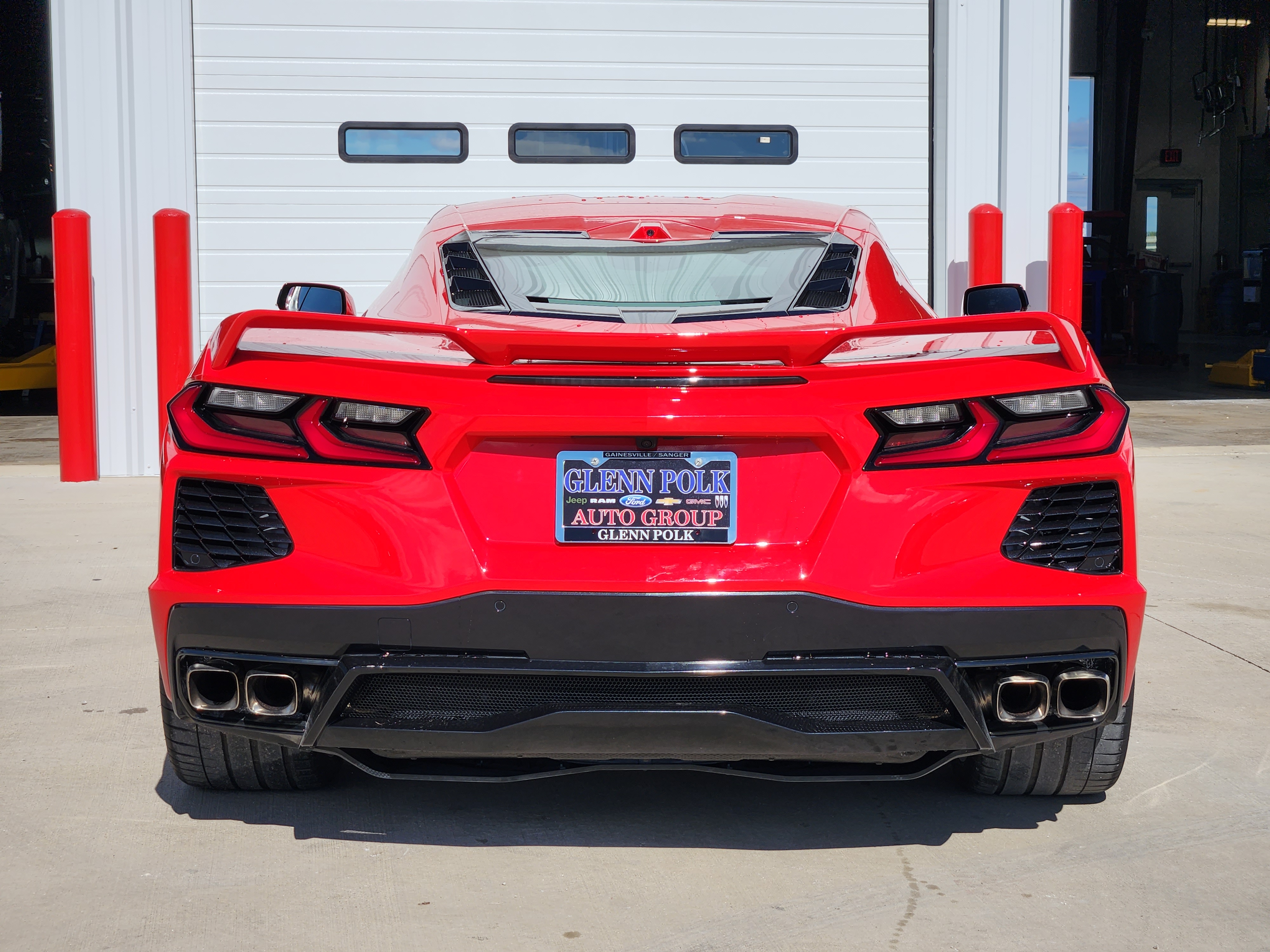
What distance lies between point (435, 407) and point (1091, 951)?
1.40 meters

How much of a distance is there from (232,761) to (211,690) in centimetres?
40

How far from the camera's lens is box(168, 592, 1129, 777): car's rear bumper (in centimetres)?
223

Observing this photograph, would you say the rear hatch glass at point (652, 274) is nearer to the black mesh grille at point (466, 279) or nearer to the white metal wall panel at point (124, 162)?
the black mesh grille at point (466, 279)

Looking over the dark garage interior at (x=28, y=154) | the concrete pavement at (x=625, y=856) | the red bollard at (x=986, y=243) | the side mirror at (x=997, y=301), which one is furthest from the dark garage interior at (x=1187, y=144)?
the concrete pavement at (x=625, y=856)

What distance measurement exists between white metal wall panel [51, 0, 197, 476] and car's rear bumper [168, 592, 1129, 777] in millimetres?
6082

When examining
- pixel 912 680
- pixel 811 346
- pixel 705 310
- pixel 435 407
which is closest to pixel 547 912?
pixel 912 680

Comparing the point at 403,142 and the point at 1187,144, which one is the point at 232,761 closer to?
the point at 403,142

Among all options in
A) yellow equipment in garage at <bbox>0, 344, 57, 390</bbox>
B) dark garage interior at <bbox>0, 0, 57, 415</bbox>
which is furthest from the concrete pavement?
dark garage interior at <bbox>0, 0, 57, 415</bbox>

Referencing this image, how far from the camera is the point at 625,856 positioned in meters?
2.53

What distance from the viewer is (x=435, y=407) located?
7.55ft

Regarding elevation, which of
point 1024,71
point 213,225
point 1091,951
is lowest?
point 1091,951

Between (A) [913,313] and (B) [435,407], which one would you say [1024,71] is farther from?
(B) [435,407]

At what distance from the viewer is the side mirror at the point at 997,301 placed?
3336 mm

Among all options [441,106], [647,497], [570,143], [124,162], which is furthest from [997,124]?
[647,497]
